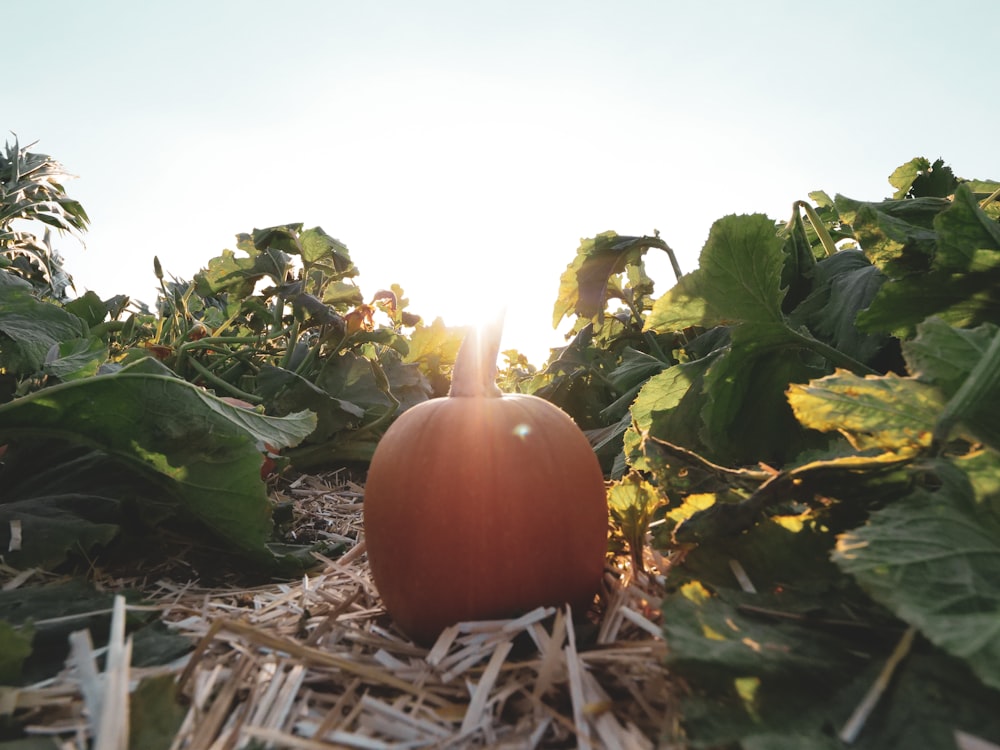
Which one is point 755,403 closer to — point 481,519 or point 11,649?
point 481,519

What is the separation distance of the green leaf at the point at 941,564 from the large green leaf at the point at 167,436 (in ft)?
4.31

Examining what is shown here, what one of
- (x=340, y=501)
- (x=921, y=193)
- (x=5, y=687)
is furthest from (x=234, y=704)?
(x=921, y=193)

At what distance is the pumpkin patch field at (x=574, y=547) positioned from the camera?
0.83 meters

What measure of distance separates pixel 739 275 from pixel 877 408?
0.68 meters

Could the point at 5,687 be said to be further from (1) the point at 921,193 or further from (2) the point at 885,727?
(1) the point at 921,193

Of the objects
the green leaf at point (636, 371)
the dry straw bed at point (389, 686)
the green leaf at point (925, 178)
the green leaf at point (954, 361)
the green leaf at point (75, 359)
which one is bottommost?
the dry straw bed at point (389, 686)

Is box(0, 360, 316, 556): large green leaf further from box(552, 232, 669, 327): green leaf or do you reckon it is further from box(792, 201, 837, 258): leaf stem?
box(792, 201, 837, 258): leaf stem

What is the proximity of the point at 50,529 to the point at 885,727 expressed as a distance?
5.69ft

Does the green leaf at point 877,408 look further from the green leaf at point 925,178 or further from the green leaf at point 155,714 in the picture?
the green leaf at point 925,178

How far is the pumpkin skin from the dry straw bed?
53mm

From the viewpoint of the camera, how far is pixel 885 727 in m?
0.74

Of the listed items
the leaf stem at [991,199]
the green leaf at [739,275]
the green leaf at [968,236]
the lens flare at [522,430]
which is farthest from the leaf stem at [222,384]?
the leaf stem at [991,199]

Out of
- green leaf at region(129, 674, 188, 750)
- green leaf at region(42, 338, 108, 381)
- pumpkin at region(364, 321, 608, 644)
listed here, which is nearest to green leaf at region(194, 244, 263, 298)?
green leaf at region(42, 338, 108, 381)

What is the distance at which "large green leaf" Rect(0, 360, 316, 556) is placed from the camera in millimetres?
1653
